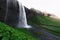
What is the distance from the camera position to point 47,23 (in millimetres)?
4559

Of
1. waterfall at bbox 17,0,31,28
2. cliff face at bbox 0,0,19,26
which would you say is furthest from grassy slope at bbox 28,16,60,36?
cliff face at bbox 0,0,19,26

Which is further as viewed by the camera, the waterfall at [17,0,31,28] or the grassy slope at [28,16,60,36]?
the waterfall at [17,0,31,28]

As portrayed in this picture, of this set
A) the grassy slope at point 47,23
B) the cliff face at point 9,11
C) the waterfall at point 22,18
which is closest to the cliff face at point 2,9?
the cliff face at point 9,11

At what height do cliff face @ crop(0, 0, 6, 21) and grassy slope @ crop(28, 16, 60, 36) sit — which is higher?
cliff face @ crop(0, 0, 6, 21)

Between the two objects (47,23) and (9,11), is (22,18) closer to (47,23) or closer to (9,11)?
(9,11)

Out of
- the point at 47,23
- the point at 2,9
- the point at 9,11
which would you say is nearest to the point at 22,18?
the point at 9,11

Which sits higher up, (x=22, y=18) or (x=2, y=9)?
(x=2, y=9)

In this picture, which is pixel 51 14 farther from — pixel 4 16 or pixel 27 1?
pixel 4 16

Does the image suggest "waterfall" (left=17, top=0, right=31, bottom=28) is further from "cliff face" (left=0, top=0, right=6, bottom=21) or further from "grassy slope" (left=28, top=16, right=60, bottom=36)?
"cliff face" (left=0, top=0, right=6, bottom=21)

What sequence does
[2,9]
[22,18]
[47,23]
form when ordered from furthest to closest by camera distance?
[22,18] < [2,9] < [47,23]

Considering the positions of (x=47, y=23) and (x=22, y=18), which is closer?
(x=47, y=23)

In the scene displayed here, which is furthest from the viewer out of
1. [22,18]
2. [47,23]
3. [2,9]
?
[22,18]

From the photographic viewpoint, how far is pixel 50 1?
4.98 metres

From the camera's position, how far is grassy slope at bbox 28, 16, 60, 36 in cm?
445
